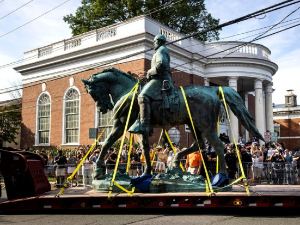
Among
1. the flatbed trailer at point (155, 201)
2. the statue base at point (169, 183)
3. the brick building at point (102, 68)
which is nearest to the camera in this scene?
the flatbed trailer at point (155, 201)

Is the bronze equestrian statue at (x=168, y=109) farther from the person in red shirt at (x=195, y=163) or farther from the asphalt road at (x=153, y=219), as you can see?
the person in red shirt at (x=195, y=163)

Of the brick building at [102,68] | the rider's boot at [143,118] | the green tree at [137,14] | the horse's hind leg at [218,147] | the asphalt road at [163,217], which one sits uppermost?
the green tree at [137,14]

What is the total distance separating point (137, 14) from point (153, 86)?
22.8 m

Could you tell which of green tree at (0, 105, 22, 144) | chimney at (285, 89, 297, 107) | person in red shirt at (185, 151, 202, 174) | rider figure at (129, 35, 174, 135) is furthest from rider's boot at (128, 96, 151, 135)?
chimney at (285, 89, 297, 107)

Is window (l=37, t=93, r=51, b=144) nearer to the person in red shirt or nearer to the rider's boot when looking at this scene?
the person in red shirt

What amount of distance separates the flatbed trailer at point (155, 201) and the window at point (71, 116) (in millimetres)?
17386

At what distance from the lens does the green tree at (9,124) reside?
101 ft

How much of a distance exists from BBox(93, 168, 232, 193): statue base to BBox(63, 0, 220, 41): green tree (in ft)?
76.4

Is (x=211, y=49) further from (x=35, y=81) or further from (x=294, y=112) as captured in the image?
(x=294, y=112)

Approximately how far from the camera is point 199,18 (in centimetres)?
3325

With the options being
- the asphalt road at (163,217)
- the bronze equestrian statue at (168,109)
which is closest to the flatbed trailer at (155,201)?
the asphalt road at (163,217)

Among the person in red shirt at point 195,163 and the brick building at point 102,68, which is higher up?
the brick building at point 102,68

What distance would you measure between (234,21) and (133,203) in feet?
18.5

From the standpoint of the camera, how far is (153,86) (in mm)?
8258
